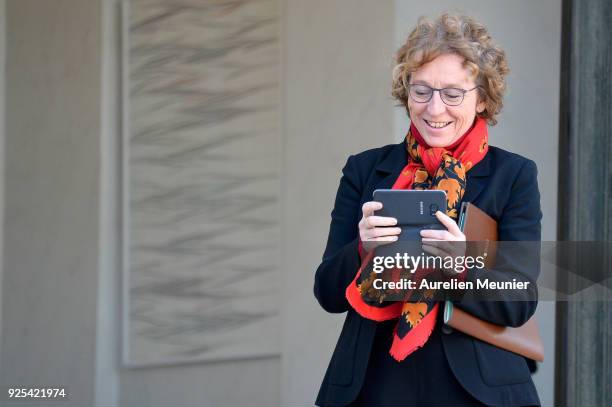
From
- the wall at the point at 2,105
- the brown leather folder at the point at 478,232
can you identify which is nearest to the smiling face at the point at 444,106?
the brown leather folder at the point at 478,232

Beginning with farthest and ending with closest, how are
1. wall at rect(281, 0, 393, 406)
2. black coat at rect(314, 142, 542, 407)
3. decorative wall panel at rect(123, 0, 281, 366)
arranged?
decorative wall panel at rect(123, 0, 281, 366) < wall at rect(281, 0, 393, 406) < black coat at rect(314, 142, 542, 407)

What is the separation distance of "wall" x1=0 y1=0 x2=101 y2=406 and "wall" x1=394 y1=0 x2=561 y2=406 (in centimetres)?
213

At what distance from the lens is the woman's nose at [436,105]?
2461 millimetres

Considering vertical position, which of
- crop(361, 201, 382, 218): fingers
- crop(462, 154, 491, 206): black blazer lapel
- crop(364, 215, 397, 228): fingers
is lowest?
crop(364, 215, 397, 228): fingers

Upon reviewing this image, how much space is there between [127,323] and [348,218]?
115 inches

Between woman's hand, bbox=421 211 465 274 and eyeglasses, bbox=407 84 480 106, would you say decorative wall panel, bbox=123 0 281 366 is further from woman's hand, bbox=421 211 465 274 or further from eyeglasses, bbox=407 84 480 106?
woman's hand, bbox=421 211 465 274

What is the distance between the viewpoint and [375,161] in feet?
8.81

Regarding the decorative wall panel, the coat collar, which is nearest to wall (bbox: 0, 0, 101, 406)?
the decorative wall panel

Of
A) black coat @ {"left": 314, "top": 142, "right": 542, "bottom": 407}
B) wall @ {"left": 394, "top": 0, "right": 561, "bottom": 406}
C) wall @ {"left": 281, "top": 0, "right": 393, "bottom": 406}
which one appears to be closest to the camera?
black coat @ {"left": 314, "top": 142, "right": 542, "bottom": 407}

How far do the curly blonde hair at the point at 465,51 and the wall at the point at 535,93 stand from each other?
249cm

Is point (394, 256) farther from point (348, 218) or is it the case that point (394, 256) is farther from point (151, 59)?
point (151, 59)

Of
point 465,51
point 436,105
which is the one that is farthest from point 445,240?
point 465,51

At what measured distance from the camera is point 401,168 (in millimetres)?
2629

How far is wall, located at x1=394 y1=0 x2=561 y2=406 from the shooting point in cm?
500
